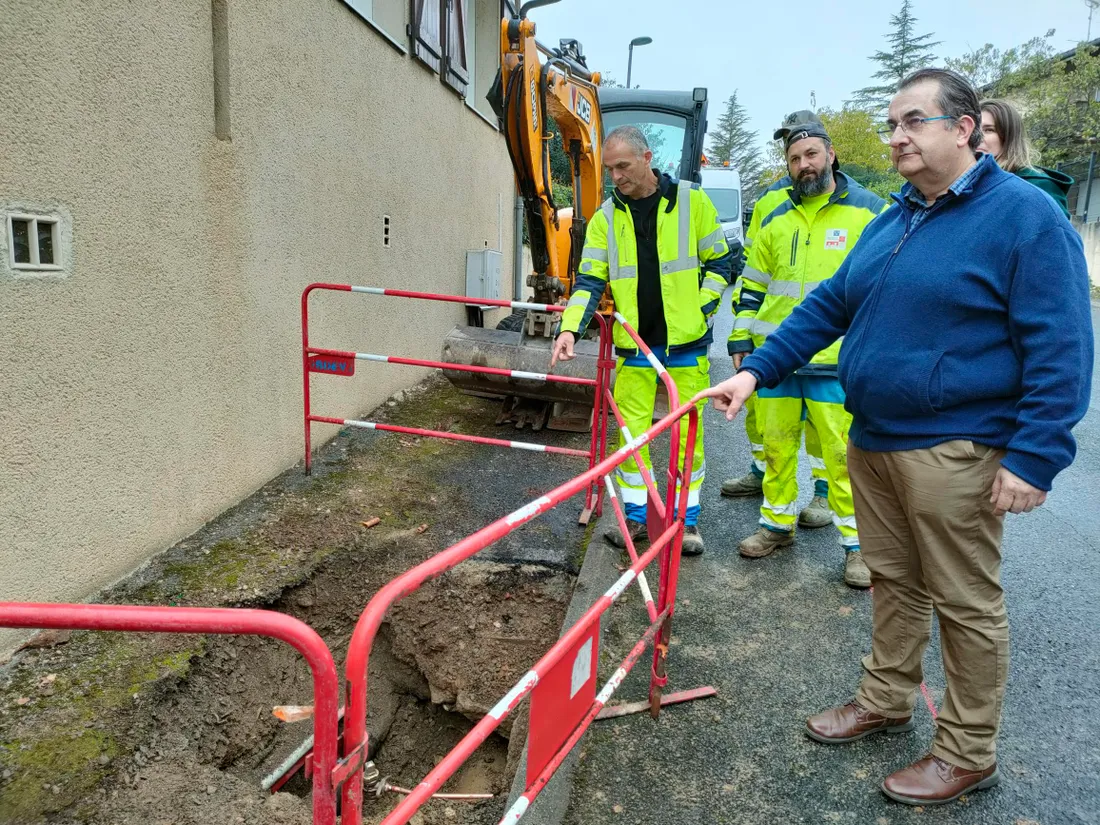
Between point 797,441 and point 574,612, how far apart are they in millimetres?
1508

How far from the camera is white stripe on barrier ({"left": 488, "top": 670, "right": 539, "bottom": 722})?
5.05 feet

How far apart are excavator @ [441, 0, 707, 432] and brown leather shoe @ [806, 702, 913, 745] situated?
328 centimetres

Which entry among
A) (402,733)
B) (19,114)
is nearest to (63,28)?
(19,114)

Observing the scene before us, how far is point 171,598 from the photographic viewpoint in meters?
3.38

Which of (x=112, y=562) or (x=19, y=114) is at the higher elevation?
(x=19, y=114)

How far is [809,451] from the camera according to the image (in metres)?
4.22

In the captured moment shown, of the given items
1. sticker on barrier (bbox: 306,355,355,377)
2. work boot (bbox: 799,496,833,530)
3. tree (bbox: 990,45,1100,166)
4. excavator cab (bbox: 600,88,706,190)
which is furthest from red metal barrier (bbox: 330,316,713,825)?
tree (bbox: 990,45,1100,166)

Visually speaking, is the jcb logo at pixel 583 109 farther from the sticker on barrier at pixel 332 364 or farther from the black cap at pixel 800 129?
the sticker on barrier at pixel 332 364

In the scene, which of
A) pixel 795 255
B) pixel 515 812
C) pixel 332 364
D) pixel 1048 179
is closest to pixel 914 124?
pixel 1048 179

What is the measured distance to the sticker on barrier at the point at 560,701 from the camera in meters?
1.83

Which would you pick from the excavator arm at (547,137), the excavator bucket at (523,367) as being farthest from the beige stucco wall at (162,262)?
the excavator arm at (547,137)

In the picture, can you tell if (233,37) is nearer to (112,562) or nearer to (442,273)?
(112,562)

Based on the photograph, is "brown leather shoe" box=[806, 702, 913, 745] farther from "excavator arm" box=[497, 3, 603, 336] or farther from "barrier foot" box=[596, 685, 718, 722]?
"excavator arm" box=[497, 3, 603, 336]

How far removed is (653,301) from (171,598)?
266cm
